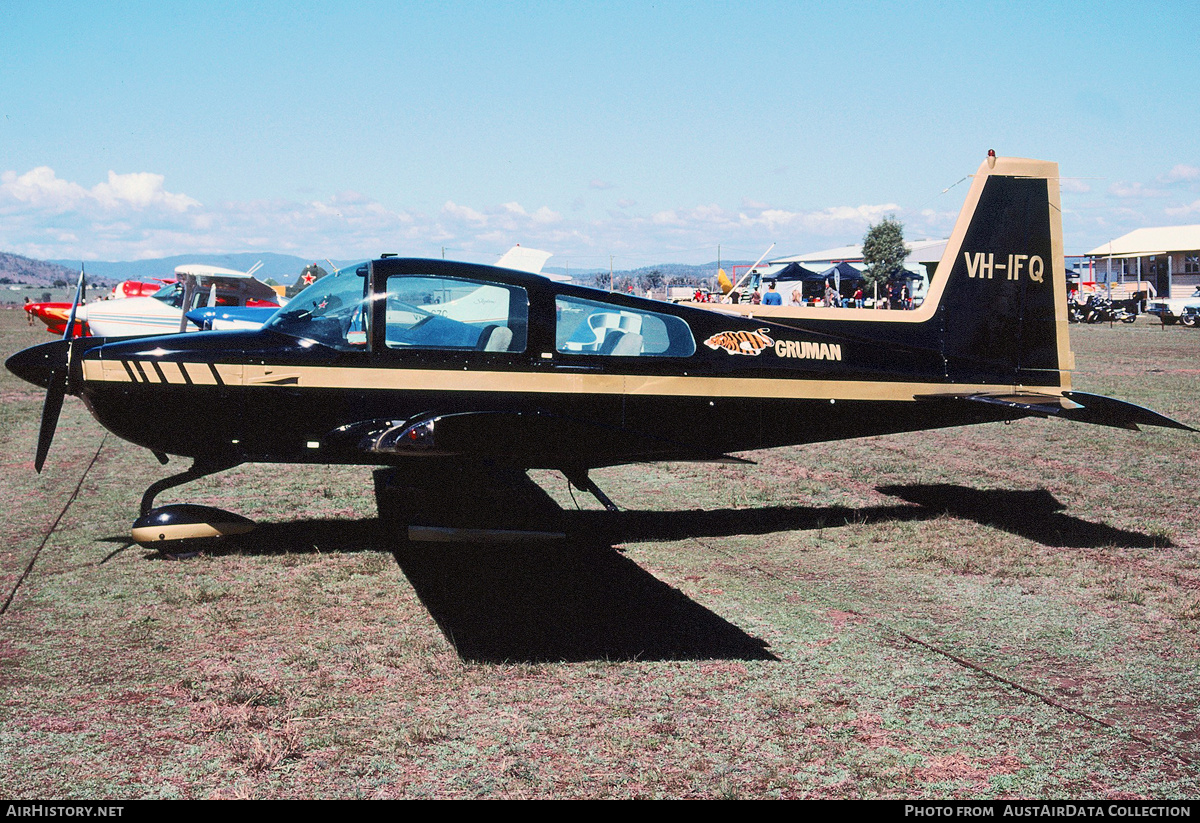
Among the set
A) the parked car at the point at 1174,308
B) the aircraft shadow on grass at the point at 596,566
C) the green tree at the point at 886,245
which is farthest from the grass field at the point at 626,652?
the green tree at the point at 886,245

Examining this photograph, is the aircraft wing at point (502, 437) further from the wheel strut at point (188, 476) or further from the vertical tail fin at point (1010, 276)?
the vertical tail fin at point (1010, 276)

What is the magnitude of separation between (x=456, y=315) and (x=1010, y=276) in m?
4.96

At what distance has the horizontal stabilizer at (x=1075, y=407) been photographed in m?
6.41

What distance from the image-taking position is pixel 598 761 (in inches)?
147

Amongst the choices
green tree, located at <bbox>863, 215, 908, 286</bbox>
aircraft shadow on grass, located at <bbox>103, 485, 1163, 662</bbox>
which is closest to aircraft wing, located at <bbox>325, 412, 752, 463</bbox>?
aircraft shadow on grass, located at <bbox>103, 485, 1163, 662</bbox>

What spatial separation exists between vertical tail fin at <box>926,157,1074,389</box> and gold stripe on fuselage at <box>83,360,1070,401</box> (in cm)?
106

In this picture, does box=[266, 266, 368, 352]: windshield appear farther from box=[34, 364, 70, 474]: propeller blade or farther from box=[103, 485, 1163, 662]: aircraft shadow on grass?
box=[103, 485, 1163, 662]: aircraft shadow on grass

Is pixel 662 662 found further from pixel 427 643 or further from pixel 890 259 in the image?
pixel 890 259

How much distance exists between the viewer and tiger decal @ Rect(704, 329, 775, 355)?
23.3 ft

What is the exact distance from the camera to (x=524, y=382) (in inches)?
258

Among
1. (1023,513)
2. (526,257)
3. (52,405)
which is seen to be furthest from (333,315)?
(526,257)

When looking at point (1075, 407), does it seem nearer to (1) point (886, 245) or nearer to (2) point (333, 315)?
(2) point (333, 315)

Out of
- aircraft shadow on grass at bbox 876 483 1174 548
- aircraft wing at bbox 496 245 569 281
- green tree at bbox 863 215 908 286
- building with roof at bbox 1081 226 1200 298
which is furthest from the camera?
green tree at bbox 863 215 908 286

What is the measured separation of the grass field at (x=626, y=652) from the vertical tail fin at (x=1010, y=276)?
141 centimetres
